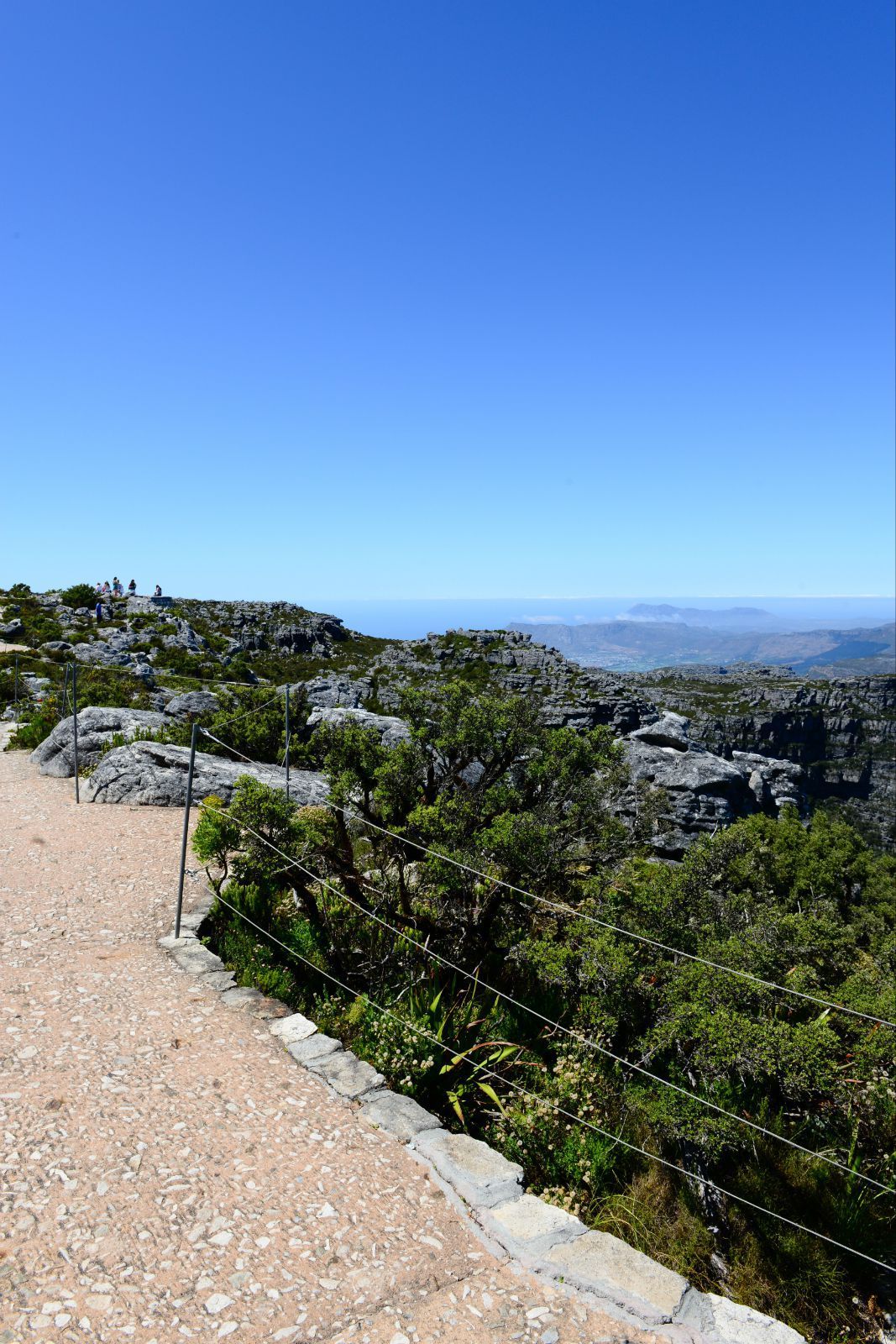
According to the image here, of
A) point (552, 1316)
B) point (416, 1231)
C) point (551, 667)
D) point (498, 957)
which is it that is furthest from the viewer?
point (551, 667)

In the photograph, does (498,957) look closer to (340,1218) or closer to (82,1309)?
(340,1218)

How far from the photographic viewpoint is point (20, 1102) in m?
6.05

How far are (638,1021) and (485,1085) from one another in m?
1.76

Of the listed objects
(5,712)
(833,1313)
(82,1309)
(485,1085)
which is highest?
(5,712)

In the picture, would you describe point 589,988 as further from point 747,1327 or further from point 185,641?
point 185,641

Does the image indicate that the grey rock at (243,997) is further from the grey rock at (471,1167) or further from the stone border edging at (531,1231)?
the grey rock at (471,1167)

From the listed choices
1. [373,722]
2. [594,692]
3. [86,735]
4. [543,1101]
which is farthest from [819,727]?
[543,1101]

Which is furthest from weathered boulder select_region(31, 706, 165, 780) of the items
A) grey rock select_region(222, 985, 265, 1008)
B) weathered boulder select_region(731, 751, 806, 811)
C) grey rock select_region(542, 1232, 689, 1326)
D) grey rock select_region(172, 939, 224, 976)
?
weathered boulder select_region(731, 751, 806, 811)

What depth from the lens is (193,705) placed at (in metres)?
23.2

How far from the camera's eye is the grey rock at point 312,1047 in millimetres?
7316

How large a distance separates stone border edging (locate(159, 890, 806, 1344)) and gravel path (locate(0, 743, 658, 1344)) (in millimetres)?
131

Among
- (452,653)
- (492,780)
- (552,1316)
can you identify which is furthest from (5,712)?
(452,653)

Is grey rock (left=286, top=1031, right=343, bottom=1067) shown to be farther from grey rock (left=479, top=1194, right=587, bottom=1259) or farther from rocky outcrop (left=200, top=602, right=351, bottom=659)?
rocky outcrop (left=200, top=602, right=351, bottom=659)

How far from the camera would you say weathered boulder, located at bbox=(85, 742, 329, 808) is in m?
15.9
